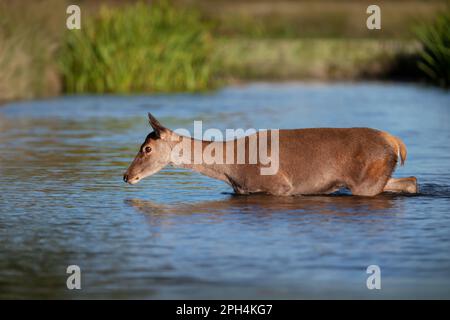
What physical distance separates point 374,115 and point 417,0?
40.0 metres

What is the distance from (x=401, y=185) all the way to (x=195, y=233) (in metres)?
3.11

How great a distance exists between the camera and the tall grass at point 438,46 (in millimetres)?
29734

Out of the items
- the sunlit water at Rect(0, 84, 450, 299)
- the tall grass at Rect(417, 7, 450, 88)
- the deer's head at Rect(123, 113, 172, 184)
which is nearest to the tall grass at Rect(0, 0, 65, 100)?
the sunlit water at Rect(0, 84, 450, 299)

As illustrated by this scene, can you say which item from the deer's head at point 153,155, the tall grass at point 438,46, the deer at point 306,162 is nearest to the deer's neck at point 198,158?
the deer at point 306,162

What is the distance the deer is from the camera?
1202 cm

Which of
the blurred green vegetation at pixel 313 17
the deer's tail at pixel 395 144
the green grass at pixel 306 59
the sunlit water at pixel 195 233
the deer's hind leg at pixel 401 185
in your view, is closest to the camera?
the sunlit water at pixel 195 233

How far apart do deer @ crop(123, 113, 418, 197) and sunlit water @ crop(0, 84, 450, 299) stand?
17 centimetres

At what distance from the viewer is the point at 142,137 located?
20.2 metres

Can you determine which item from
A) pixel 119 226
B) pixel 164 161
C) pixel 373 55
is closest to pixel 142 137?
pixel 164 161

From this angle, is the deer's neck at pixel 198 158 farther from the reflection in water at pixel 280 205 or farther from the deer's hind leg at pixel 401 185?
the deer's hind leg at pixel 401 185

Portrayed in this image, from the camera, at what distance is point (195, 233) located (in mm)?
10336

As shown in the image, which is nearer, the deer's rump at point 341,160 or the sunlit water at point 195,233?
the sunlit water at point 195,233

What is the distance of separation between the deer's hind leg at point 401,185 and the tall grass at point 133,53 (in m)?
17.2
